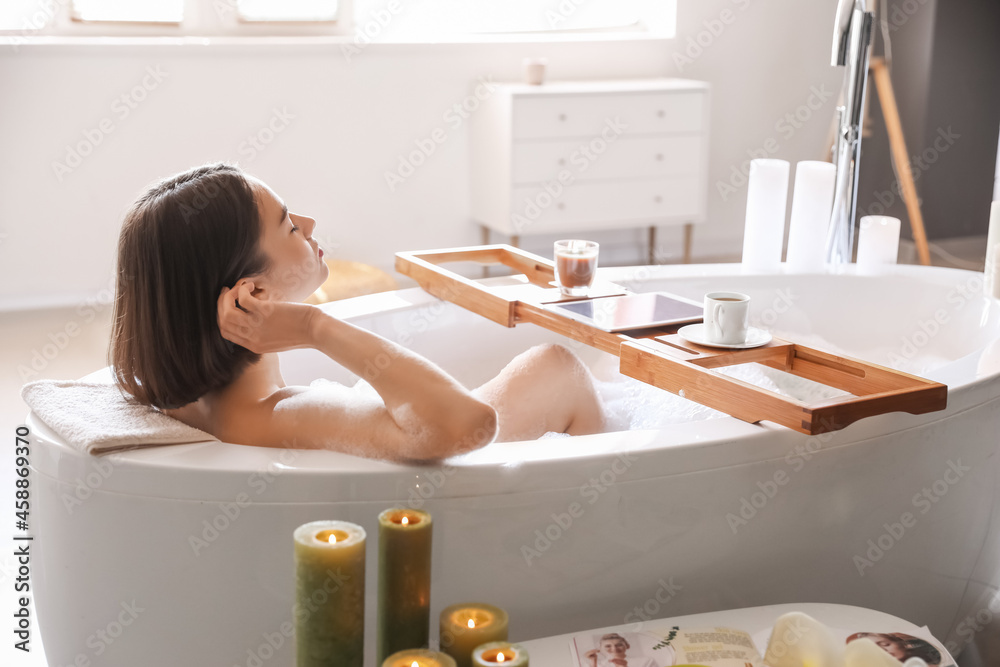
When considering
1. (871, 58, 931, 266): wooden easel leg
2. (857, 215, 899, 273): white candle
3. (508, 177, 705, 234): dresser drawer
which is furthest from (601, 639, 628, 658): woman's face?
(871, 58, 931, 266): wooden easel leg

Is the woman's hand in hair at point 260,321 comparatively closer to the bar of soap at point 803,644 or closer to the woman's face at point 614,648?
the woman's face at point 614,648

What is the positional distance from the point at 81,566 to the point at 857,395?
3.41ft

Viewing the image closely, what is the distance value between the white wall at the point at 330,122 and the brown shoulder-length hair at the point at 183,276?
8.34ft

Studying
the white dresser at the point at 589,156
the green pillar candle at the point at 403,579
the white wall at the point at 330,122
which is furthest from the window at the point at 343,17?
the green pillar candle at the point at 403,579

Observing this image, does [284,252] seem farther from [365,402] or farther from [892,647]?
[892,647]

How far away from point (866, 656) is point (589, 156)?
122 inches

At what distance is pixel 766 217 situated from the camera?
235cm

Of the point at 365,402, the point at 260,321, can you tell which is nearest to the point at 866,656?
the point at 365,402

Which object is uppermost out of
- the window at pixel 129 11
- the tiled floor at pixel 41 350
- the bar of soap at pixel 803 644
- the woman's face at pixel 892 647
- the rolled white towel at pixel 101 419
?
the window at pixel 129 11

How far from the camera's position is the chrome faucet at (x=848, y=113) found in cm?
221

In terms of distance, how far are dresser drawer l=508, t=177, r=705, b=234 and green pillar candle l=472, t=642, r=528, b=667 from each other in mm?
3011

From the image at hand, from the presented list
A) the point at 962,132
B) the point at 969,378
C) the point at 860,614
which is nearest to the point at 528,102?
the point at 962,132

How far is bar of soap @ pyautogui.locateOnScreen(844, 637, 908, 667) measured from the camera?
118 centimetres

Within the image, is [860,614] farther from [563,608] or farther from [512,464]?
[512,464]
